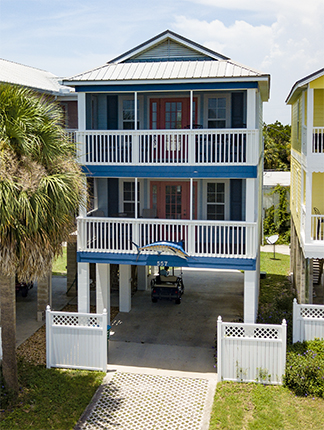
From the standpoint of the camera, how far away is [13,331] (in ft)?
38.9

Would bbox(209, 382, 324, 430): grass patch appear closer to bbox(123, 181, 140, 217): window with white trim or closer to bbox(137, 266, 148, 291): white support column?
bbox(123, 181, 140, 217): window with white trim

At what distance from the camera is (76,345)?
13734 millimetres

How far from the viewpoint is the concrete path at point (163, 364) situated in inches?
450

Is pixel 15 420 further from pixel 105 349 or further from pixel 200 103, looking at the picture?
pixel 200 103

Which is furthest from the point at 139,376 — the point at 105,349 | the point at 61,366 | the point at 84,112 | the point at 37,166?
the point at 84,112

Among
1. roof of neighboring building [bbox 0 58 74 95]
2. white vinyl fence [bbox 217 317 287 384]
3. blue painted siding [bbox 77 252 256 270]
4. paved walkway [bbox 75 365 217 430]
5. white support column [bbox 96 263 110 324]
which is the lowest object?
paved walkway [bbox 75 365 217 430]

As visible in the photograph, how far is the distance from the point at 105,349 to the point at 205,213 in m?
5.99

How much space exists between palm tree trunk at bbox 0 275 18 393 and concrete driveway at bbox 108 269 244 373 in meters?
3.20

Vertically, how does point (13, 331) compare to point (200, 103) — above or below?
below

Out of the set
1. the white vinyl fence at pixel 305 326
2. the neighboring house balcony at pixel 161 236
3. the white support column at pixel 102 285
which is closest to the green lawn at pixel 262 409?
the white vinyl fence at pixel 305 326

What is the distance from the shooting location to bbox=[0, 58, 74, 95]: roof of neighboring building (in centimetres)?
1891

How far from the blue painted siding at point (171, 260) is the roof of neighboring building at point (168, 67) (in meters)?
4.95

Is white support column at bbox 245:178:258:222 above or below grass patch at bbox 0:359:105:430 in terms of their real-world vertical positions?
above

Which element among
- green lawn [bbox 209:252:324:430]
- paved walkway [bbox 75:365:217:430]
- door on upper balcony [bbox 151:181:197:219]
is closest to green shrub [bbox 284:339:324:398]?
green lawn [bbox 209:252:324:430]
